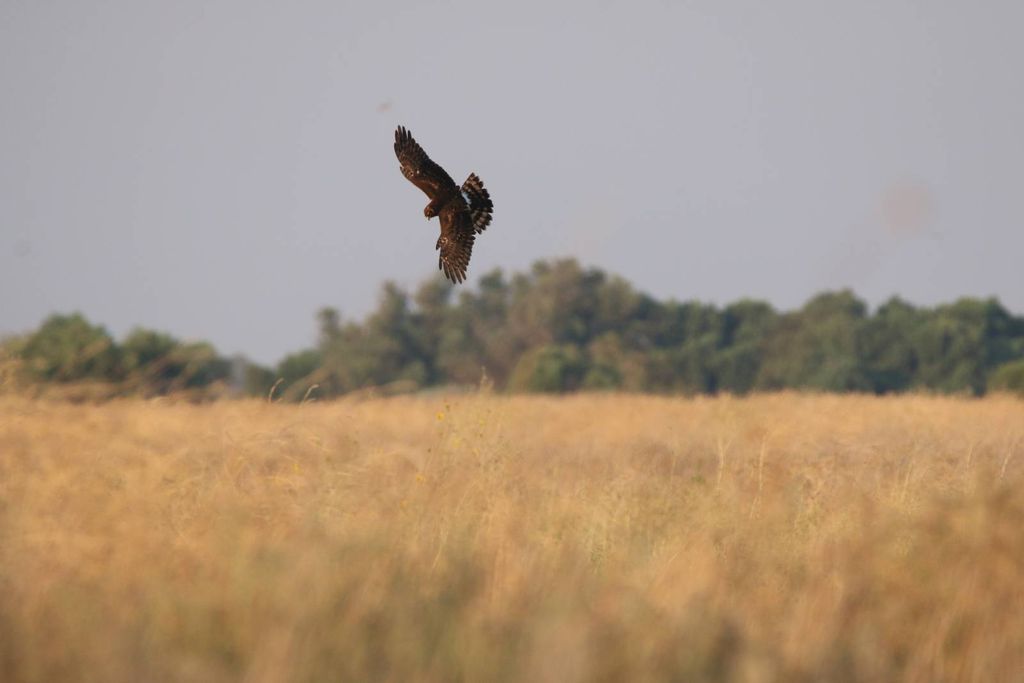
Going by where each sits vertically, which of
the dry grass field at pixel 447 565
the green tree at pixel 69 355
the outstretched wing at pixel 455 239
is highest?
the outstretched wing at pixel 455 239

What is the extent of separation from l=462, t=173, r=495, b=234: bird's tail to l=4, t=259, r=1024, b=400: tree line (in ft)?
137

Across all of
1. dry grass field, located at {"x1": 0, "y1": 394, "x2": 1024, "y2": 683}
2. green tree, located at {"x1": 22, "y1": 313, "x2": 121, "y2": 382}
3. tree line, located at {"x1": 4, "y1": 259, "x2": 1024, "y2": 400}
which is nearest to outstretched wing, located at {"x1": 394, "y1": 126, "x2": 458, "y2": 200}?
dry grass field, located at {"x1": 0, "y1": 394, "x2": 1024, "y2": 683}

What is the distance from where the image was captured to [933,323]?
2409 inches

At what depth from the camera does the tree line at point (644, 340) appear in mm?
59094

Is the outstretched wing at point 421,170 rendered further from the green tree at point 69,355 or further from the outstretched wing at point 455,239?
the green tree at point 69,355

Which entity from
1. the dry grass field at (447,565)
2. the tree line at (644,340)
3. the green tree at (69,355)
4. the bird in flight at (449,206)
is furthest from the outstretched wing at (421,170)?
the tree line at (644,340)

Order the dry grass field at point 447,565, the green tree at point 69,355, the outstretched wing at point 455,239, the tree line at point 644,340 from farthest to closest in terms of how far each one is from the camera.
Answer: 1. the tree line at point 644,340
2. the outstretched wing at point 455,239
3. the green tree at point 69,355
4. the dry grass field at point 447,565

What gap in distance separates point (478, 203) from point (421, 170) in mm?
537

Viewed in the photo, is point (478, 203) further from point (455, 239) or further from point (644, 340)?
point (644, 340)

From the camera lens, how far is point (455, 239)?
1008 centimetres

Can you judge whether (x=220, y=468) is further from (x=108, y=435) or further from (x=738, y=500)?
(x=738, y=500)

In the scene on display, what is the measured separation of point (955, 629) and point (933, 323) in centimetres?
5783

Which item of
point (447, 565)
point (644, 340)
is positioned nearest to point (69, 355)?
point (447, 565)

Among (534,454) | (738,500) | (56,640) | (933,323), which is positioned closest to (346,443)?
(738,500)
